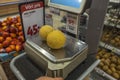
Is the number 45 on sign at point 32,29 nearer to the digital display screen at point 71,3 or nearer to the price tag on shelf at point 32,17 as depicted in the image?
the price tag on shelf at point 32,17

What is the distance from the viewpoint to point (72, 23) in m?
0.95

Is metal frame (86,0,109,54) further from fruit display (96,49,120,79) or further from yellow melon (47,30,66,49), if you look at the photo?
fruit display (96,49,120,79)

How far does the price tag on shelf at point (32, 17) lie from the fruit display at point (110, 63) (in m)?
1.10

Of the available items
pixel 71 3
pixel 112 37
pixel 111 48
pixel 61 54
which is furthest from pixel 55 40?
pixel 112 37

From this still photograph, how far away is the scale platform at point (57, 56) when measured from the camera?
2.23 ft

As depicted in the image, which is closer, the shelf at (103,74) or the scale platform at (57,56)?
the scale platform at (57,56)

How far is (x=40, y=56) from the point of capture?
2.44 ft

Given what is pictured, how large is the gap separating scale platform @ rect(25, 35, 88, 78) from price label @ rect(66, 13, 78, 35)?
10 centimetres

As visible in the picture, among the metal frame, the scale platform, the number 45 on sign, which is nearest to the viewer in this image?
the scale platform

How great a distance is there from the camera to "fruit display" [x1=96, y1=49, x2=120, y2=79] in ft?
5.78

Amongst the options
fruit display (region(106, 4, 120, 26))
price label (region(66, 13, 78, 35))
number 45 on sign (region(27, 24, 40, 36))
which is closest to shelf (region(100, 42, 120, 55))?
fruit display (region(106, 4, 120, 26))

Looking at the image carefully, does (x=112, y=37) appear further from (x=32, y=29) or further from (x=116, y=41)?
(x=32, y=29)

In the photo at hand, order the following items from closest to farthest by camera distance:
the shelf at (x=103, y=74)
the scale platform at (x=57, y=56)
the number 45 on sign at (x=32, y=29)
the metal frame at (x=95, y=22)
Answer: the scale platform at (x=57, y=56), the metal frame at (x=95, y=22), the number 45 on sign at (x=32, y=29), the shelf at (x=103, y=74)

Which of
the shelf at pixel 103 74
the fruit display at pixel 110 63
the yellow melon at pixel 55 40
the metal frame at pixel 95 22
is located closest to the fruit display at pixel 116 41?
the fruit display at pixel 110 63
